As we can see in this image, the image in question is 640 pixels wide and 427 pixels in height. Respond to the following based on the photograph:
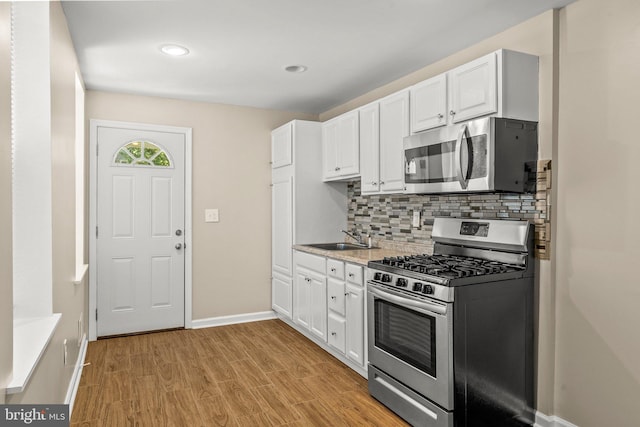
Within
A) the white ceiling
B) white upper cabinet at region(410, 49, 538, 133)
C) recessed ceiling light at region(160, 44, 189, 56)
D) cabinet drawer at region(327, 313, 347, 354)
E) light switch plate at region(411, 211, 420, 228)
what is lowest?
cabinet drawer at region(327, 313, 347, 354)

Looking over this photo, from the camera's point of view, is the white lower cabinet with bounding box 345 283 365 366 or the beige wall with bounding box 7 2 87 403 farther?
the white lower cabinet with bounding box 345 283 365 366

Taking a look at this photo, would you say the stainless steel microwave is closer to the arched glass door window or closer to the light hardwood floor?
the light hardwood floor

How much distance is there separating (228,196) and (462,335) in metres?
3.05

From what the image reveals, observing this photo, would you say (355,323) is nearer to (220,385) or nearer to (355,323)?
(355,323)

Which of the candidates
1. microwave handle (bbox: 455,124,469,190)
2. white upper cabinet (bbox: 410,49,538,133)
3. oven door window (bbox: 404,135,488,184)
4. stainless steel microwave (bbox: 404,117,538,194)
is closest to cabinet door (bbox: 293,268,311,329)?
oven door window (bbox: 404,135,488,184)

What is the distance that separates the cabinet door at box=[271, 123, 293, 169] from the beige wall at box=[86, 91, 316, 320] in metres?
0.12

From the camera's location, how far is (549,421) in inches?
94.7

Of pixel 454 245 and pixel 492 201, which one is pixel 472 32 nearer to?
pixel 492 201

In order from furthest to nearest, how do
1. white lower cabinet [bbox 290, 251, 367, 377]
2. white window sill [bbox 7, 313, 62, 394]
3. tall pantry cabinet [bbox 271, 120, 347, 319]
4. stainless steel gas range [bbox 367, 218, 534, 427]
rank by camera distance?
tall pantry cabinet [bbox 271, 120, 347, 319] < white lower cabinet [bbox 290, 251, 367, 377] < stainless steel gas range [bbox 367, 218, 534, 427] < white window sill [bbox 7, 313, 62, 394]

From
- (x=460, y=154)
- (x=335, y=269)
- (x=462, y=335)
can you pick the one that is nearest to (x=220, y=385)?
(x=335, y=269)

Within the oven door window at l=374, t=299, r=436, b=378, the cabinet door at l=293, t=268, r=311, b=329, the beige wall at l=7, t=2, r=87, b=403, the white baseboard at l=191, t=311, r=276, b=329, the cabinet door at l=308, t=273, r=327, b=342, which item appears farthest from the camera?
the white baseboard at l=191, t=311, r=276, b=329

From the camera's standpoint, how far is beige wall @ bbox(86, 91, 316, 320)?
174 inches

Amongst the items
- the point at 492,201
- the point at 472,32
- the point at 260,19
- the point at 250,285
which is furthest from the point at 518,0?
the point at 250,285

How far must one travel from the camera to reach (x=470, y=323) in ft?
7.38
